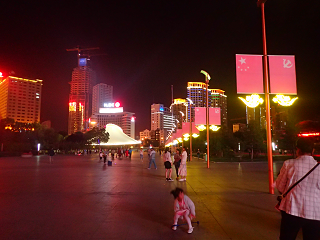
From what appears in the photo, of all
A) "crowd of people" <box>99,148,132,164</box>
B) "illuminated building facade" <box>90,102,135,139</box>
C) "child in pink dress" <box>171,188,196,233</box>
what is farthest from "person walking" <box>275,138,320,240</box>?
"illuminated building facade" <box>90,102,135,139</box>

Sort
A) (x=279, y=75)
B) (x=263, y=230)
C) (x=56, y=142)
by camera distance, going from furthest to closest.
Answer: (x=56, y=142) → (x=279, y=75) → (x=263, y=230)

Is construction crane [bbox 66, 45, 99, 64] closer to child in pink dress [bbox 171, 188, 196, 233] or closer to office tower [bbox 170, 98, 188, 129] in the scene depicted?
office tower [bbox 170, 98, 188, 129]

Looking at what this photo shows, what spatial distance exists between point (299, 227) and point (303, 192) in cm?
42

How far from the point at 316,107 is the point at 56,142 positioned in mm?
51596

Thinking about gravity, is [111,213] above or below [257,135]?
below

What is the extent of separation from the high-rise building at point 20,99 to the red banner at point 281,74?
156 meters

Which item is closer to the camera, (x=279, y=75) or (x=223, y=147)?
(x=279, y=75)

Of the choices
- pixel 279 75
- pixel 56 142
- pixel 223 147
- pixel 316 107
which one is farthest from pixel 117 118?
pixel 279 75

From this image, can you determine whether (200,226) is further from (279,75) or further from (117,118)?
(117,118)

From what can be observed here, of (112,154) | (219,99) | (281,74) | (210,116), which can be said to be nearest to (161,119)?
(219,99)

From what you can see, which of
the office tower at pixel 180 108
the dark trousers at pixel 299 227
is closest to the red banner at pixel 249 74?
the dark trousers at pixel 299 227

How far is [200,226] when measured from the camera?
529cm

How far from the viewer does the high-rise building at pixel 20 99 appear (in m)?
143

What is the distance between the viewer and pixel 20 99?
477ft
